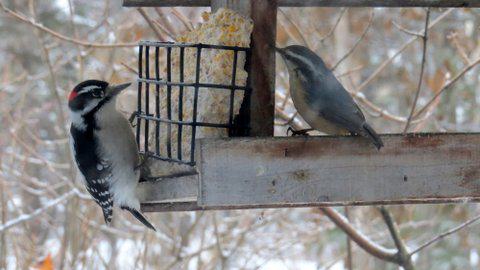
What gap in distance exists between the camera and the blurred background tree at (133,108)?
586cm

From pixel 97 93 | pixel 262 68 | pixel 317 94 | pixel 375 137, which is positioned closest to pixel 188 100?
pixel 262 68

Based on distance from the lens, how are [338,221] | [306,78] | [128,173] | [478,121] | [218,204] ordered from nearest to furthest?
[218,204] < [306,78] < [128,173] < [338,221] < [478,121]

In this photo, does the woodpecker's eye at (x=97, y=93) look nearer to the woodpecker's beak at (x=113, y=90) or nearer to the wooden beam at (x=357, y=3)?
the woodpecker's beak at (x=113, y=90)

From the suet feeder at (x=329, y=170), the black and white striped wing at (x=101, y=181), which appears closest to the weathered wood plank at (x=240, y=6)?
the suet feeder at (x=329, y=170)

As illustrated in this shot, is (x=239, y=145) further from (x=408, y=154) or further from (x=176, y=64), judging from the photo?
(x=176, y=64)

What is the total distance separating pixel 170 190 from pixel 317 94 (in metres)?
0.84

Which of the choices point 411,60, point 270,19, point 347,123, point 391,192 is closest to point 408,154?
point 391,192

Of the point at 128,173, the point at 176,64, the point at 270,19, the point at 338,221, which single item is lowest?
the point at 338,221

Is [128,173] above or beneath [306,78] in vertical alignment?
beneath

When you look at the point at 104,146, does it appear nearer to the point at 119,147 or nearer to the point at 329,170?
the point at 119,147

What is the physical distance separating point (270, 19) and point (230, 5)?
0.70 ft

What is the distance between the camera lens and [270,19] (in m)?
3.78

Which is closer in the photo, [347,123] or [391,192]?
[391,192]

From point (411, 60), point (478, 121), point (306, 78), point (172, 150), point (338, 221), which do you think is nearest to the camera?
point (306, 78)
